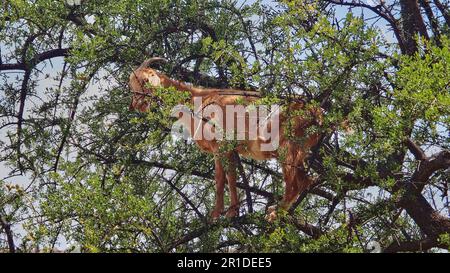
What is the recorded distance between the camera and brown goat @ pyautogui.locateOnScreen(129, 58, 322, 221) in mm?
6531

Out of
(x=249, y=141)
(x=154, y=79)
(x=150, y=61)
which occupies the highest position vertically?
(x=154, y=79)

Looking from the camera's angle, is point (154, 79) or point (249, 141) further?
point (154, 79)

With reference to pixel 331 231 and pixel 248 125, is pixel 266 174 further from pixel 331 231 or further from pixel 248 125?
pixel 331 231

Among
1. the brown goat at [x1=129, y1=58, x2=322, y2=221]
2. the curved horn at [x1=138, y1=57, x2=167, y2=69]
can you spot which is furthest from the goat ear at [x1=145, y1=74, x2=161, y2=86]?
the curved horn at [x1=138, y1=57, x2=167, y2=69]

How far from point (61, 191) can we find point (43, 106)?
172 cm

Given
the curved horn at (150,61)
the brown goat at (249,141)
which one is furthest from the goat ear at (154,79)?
the curved horn at (150,61)

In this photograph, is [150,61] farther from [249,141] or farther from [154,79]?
[249,141]

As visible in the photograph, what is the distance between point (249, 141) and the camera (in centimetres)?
764

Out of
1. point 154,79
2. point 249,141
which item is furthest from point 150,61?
point 249,141

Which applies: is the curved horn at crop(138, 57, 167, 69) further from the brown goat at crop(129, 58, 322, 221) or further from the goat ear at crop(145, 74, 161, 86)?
the goat ear at crop(145, 74, 161, 86)

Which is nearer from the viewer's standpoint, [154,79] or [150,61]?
[150,61]

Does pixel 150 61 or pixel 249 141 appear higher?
pixel 150 61

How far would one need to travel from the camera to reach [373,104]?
20.8 feet
